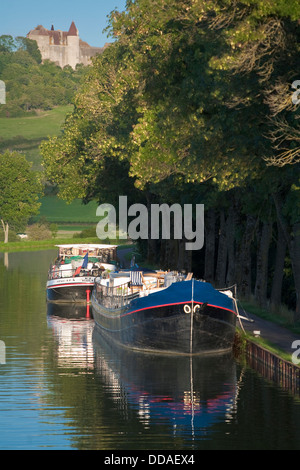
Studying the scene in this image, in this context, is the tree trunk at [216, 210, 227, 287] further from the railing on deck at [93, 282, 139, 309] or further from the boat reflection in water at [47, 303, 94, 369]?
the railing on deck at [93, 282, 139, 309]

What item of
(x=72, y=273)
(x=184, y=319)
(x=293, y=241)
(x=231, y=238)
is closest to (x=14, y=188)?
(x=72, y=273)

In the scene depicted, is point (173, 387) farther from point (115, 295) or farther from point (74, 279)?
point (74, 279)

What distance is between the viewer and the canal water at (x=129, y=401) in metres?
20.6

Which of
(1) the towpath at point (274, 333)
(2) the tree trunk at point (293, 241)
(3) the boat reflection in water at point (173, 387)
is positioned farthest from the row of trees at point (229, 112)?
(3) the boat reflection in water at point (173, 387)

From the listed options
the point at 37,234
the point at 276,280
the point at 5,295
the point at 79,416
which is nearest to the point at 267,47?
the point at 79,416

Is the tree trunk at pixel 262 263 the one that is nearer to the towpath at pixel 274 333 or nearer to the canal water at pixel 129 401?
the towpath at pixel 274 333

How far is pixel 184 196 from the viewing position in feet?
163

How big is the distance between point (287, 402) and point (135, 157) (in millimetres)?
15932

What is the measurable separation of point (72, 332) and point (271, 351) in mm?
15192

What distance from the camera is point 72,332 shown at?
4209 cm

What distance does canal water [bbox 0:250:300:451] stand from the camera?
20.6 m

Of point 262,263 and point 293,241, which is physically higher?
point 293,241

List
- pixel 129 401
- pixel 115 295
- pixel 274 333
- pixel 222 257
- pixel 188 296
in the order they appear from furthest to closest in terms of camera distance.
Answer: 1. pixel 222 257
2. pixel 115 295
3. pixel 274 333
4. pixel 188 296
5. pixel 129 401

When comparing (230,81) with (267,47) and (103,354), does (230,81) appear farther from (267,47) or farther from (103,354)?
(103,354)
